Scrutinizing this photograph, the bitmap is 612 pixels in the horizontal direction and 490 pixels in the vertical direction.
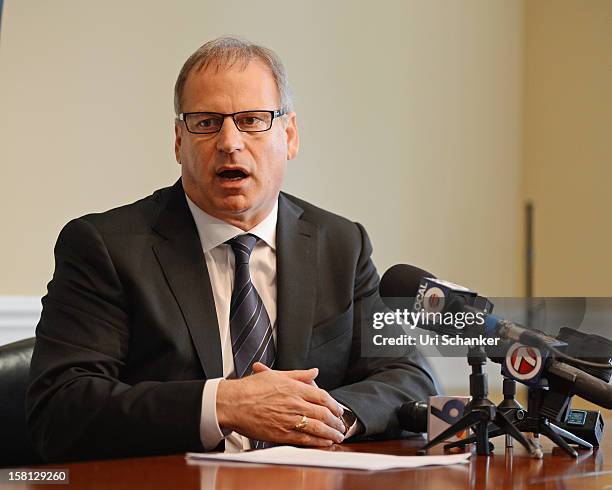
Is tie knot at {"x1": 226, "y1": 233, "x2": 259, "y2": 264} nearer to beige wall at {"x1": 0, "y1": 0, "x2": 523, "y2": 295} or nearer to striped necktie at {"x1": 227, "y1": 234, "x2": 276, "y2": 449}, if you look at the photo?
striped necktie at {"x1": 227, "y1": 234, "x2": 276, "y2": 449}

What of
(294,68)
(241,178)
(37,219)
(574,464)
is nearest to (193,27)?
(294,68)

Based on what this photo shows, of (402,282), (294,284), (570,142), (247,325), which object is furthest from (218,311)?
(570,142)


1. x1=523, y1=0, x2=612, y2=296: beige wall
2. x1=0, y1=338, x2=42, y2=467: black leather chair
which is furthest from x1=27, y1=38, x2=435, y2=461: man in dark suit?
x1=523, y1=0, x2=612, y2=296: beige wall

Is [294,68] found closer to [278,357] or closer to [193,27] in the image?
[193,27]

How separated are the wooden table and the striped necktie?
1.57ft

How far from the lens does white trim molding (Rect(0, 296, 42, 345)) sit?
127 inches

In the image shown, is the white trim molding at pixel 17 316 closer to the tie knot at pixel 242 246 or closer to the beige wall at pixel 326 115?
the beige wall at pixel 326 115

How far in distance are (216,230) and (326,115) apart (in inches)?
78.3

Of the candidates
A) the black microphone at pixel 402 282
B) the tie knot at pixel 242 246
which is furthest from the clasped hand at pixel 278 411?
the tie knot at pixel 242 246

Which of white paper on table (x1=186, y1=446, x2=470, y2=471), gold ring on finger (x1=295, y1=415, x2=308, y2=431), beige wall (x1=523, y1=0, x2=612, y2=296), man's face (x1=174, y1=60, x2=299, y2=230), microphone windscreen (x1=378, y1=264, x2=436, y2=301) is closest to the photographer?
white paper on table (x1=186, y1=446, x2=470, y2=471)

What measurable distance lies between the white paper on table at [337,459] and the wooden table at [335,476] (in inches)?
1.1

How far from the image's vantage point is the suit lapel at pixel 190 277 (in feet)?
6.95

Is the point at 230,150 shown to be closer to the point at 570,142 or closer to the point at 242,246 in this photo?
the point at 242,246

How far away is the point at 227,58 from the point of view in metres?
2.35
